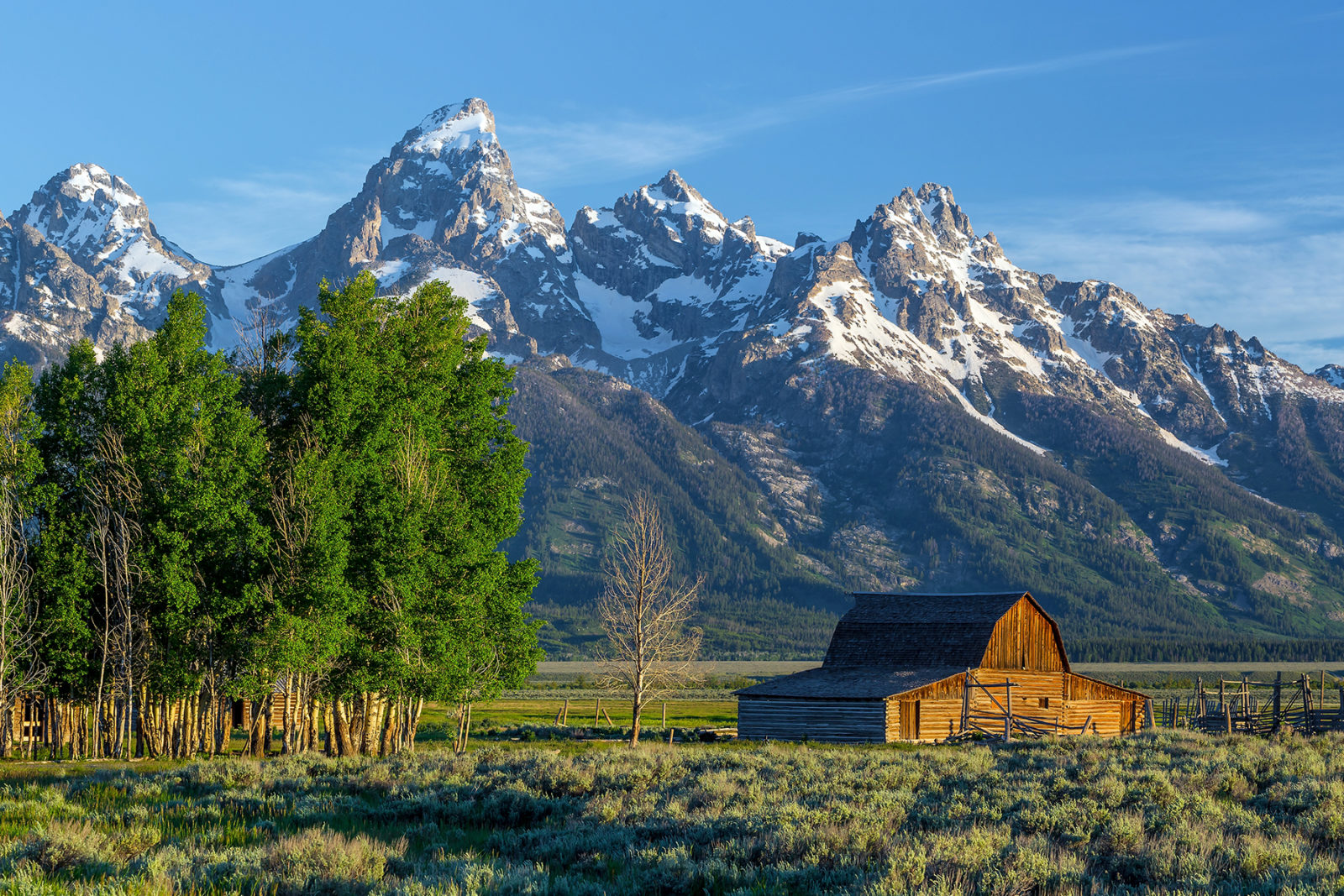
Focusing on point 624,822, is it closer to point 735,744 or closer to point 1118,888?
point 1118,888

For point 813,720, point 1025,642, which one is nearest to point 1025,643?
point 1025,642

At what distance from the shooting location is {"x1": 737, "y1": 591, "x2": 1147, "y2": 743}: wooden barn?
52406 mm

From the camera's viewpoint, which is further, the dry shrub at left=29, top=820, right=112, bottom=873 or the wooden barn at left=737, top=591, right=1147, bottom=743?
the wooden barn at left=737, top=591, right=1147, bottom=743

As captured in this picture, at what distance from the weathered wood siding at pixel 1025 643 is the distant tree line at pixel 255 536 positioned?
27.3 m

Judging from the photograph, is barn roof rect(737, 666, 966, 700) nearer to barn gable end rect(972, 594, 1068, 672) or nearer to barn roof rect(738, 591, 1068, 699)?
barn roof rect(738, 591, 1068, 699)

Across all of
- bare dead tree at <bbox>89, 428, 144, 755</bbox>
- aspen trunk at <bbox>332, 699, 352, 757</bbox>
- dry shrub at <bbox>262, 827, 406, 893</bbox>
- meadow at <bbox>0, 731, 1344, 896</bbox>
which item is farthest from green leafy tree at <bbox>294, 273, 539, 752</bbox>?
dry shrub at <bbox>262, 827, 406, 893</bbox>

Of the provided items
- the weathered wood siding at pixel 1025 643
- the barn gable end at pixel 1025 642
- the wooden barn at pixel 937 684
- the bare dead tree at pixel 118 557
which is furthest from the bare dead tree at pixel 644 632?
the bare dead tree at pixel 118 557

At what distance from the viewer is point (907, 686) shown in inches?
2040

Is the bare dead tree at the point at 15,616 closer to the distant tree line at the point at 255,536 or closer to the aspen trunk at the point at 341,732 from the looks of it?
the distant tree line at the point at 255,536

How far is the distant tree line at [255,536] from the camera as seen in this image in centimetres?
3466

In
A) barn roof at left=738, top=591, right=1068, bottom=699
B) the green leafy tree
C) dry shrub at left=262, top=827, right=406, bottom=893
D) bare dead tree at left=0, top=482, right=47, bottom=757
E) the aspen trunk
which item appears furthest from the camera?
barn roof at left=738, top=591, right=1068, bottom=699

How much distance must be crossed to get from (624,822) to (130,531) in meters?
24.0

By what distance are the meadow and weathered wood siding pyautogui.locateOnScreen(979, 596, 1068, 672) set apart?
2534cm

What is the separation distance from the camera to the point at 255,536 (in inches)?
1331
